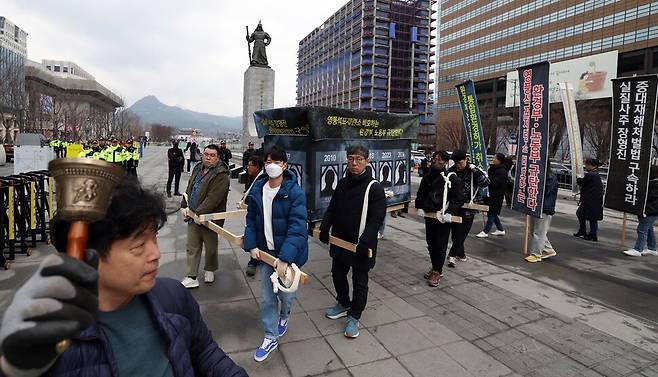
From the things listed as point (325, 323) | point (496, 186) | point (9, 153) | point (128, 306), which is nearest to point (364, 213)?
point (325, 323)

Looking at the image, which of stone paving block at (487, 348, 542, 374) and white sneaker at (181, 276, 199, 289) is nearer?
stone paving block at (487, 348, 542, 374)

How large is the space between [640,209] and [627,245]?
5.28ft

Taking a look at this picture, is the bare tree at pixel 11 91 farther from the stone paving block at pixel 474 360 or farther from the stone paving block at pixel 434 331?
the stone paving block at pixel 474 360

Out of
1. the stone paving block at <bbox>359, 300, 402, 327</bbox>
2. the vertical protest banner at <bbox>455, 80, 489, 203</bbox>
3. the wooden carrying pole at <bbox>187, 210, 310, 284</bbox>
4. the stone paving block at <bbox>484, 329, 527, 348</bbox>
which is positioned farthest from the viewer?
the vertical protest banner at <bbox>455, 80, 489, 203</bbox>

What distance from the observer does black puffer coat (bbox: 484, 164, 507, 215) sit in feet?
26.5

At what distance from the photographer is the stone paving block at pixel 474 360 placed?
10.6ft

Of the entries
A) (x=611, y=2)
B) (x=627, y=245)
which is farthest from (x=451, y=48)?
(x=627, y=245)

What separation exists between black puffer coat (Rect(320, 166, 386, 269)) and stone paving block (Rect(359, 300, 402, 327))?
0.74m

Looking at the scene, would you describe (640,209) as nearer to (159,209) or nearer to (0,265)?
(159,209)

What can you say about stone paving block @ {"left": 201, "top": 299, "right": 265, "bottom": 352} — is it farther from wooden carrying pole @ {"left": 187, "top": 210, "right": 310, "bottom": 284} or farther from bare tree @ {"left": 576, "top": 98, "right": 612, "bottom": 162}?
bare tree @ {"left": 576, "top": 98, "right": 612, "bottom": 162}

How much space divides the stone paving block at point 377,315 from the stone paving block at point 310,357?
0.66 m

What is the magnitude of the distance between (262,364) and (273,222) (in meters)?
1.22

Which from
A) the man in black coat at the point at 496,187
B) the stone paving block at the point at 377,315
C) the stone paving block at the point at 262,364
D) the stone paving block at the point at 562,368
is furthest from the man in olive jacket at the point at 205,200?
the man in black coat at the point at 496,187

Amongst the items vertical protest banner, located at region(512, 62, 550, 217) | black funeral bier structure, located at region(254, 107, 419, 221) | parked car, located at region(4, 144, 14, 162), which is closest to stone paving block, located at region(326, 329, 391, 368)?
black funeral bier structure, located at region(254, 107, 419, 221)
